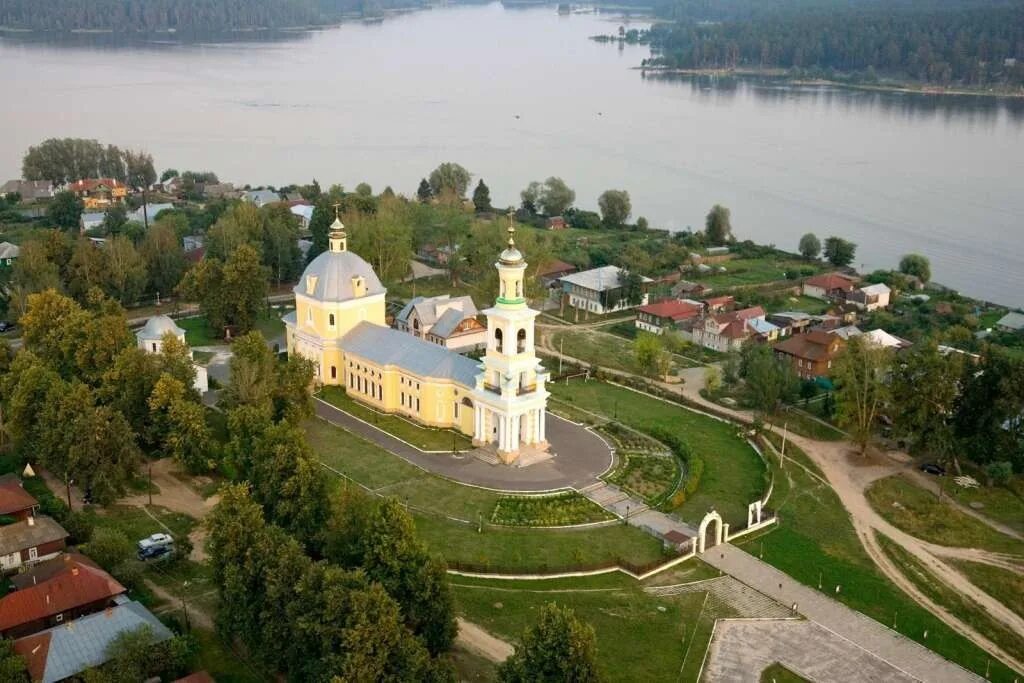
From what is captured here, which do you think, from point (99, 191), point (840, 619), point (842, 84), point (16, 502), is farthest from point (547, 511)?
point (842, 84)

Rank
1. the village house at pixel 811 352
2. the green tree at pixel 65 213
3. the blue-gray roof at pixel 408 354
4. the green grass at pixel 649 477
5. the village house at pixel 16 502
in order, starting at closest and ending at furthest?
the village house at pixel 16 502 → the green grass at pixel 649 477 → the blue-gray roof at pixel 408 354 → the village house at pixel 811 352 → the green tree at pixel 65 213

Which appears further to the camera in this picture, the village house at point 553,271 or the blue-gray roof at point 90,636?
the village house at point 553,271

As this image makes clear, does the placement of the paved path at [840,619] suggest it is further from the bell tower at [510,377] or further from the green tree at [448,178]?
the green tree at [448,178]

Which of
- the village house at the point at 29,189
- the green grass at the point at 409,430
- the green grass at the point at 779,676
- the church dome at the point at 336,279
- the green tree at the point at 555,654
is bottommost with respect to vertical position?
the green grass at the point at 779,676

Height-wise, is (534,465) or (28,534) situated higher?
(28,534)

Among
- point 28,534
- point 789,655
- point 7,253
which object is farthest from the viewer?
point 7,253

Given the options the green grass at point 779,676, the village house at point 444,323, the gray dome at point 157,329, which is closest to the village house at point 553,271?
the village house at point 444,323

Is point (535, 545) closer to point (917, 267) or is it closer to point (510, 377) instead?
point (510, 377)
